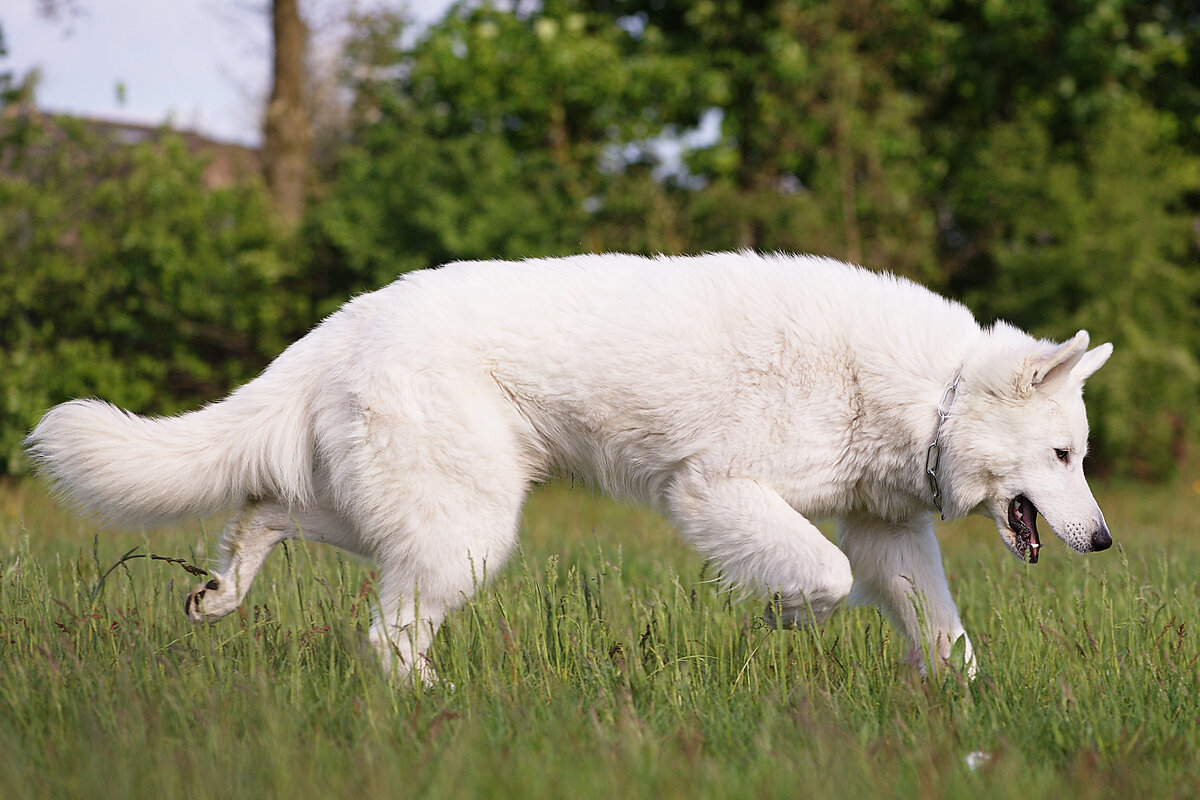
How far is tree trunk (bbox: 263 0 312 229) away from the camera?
1320 centimetres

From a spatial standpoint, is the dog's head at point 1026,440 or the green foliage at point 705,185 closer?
the dog's head at point 1026,440

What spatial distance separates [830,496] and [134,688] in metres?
2.33

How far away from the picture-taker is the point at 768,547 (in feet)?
12.3

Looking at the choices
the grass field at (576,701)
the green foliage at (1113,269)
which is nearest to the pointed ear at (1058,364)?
the grass field at (576,701)

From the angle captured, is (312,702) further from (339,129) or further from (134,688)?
(339,129)

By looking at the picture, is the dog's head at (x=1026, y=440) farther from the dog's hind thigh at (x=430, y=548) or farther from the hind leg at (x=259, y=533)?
the hind leg at (x=259, y=533)

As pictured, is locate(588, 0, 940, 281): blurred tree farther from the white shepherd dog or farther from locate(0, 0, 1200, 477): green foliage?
the white shepherd dog

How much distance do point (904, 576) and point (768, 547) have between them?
649 mm

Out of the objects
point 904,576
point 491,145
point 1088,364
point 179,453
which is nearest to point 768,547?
point 904,576

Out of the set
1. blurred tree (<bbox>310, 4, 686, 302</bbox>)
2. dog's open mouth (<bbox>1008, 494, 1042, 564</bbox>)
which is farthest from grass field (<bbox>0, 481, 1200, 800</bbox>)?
blurred tree (<bbox>310, 4, 686, 302</bbox>)

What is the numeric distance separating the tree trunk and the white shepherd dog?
9514 mm

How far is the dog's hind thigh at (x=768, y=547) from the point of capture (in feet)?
12.2

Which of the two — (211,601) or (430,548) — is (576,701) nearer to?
(430,548)

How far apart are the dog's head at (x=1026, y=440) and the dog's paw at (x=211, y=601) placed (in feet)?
8.46
